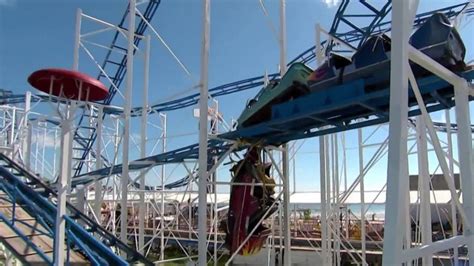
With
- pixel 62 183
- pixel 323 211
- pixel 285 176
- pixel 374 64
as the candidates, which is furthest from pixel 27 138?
pixel 374 64

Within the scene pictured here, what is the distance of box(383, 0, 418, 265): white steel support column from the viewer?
9.36 feet

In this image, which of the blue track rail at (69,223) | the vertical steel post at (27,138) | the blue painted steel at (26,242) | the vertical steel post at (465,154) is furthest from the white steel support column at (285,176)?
the vertical steel post at (27,138)

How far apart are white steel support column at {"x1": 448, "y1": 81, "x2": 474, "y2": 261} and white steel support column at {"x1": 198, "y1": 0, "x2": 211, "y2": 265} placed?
3784mm

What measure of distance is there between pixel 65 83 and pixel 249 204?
149 inches

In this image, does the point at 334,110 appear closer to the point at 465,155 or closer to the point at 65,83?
the point at 465,155

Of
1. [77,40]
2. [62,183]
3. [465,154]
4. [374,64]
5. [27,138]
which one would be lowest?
[62,183]

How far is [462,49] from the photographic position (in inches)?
181

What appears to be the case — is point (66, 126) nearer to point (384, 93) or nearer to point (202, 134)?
point (202, 134)

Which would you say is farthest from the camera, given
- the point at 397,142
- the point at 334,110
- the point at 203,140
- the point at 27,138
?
the point at 27,138

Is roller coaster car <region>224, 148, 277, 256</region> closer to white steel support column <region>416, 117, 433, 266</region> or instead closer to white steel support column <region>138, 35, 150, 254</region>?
white steel support column <region>416, 117, 433, 266</region>

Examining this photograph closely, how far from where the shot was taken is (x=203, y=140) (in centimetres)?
680

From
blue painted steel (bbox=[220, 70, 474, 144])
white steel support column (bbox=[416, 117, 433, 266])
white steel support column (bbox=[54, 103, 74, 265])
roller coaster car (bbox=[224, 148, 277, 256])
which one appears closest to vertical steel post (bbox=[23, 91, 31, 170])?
white steel support column (bbox=[54, 103, 74, 265])

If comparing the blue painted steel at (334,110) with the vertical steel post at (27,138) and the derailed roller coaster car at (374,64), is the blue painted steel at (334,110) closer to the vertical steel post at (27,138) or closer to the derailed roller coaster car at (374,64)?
the derailed roller coaster car at (374,64)

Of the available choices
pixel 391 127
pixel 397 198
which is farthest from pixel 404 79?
pixel 397 198
